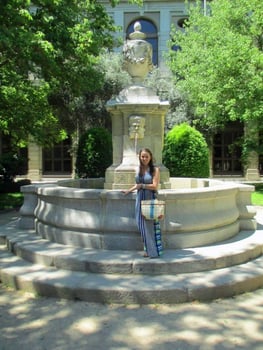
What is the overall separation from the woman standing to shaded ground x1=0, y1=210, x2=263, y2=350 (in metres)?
0.98

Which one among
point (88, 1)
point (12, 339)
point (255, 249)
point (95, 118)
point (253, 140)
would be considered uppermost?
point (88, 1)

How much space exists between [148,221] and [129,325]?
5.29 feet

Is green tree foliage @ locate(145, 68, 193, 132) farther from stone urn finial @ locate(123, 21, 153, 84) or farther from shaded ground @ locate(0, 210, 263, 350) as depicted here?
shaded ground @ locate(0, 210, 263, 350)

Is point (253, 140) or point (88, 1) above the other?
point (88, 1)

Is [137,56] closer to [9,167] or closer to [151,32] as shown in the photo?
[9,167]

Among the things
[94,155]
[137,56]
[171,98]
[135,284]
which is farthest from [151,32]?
[135,284]

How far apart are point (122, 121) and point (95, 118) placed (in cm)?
1704

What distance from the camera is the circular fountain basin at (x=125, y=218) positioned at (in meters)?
5.88

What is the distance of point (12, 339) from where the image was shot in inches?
151

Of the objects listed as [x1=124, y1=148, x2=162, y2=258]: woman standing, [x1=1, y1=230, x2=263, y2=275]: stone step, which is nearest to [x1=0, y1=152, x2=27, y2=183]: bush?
[x1=1, y1=230, x2=263, y2=275]: stone step

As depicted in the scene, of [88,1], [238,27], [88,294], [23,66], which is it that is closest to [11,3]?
[23,66]

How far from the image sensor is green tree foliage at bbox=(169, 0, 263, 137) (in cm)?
1750

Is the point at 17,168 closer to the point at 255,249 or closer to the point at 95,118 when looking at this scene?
the point at 95,118

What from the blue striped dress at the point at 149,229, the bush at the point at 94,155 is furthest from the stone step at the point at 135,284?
the bush at the point at 94,155
